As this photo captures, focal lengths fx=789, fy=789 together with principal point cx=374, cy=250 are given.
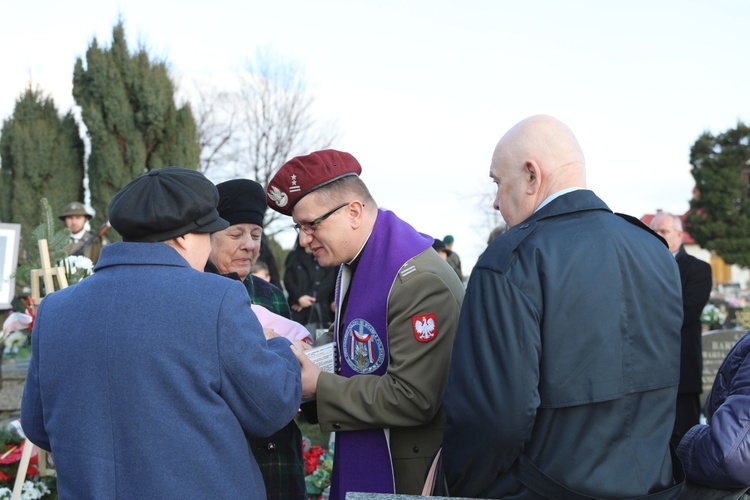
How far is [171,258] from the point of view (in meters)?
2.31

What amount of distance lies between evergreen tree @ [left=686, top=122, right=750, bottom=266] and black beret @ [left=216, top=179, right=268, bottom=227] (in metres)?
54.0

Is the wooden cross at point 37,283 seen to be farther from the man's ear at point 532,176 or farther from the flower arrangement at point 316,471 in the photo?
the man's ear at point 532,176

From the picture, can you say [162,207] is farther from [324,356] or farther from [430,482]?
[430,482]

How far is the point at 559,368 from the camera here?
2188mm

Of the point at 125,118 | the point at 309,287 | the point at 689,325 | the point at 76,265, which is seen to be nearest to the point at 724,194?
the point at 125,118

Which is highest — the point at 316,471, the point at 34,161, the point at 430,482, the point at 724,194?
the point at 724,194

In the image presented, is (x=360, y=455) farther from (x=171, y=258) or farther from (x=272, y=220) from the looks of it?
(x=272, y=220)

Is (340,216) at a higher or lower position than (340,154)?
lower

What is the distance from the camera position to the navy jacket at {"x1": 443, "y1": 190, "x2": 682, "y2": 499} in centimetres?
217

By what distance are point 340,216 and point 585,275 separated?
1118mm

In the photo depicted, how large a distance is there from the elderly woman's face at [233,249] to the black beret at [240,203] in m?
0.04

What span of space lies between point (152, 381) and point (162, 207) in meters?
0.51

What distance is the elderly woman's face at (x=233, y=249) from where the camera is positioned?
360 cm

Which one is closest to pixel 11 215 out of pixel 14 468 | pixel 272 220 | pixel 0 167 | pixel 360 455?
pixel 0 167
